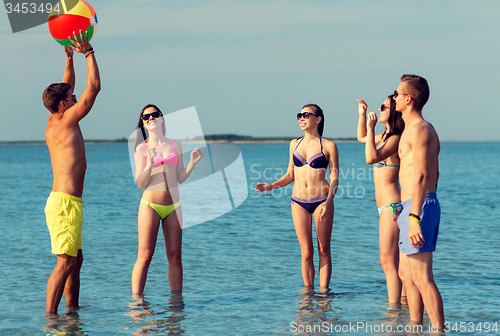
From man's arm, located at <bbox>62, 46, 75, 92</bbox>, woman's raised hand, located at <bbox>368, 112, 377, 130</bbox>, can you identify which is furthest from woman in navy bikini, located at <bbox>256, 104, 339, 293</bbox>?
man's arm, located at <bbox>62, 46, 75, 92</bbox>

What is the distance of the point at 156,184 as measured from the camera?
634 centimetres

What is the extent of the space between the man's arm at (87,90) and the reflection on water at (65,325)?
2.39 m

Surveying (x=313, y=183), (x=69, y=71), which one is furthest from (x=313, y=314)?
(x=69, y=71)

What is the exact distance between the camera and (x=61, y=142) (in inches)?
227

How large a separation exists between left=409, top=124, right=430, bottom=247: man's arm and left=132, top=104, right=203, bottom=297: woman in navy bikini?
271cm

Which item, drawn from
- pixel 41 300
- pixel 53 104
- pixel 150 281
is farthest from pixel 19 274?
pixel 53 104

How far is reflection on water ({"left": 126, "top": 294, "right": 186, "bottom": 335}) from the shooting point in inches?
224

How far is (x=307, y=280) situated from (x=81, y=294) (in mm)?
3348

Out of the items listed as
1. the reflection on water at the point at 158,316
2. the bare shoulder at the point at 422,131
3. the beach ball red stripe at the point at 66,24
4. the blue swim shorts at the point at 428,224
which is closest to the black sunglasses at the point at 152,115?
the beach ball red stripe at the point at 66,24

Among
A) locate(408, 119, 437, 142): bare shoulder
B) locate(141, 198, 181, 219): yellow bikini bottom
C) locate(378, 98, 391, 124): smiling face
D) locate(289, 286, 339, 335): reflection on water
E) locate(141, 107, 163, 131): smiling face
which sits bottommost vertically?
locate(289, 286, 339, 335): reflection on water

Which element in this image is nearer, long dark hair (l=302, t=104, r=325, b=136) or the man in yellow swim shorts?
the man in yellow swim shorts

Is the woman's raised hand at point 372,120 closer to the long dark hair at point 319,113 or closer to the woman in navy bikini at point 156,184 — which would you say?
the long dark hair at point 319,113

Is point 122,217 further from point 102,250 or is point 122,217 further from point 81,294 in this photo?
point 81,294

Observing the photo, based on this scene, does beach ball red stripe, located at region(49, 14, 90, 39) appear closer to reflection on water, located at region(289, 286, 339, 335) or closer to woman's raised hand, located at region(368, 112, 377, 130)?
woman's raised hand, located at region(368, 112, 377, 130)
